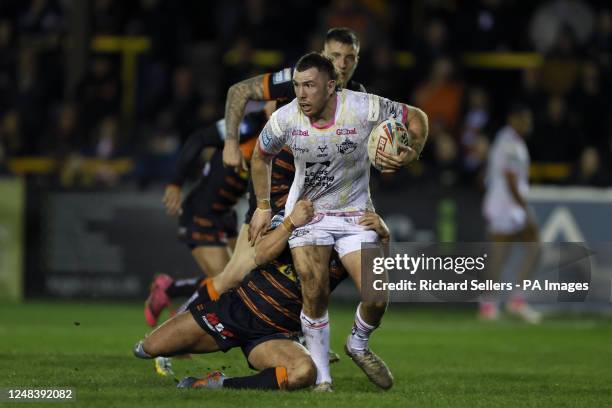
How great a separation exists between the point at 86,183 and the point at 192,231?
19.8ft

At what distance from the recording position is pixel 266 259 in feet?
27.9

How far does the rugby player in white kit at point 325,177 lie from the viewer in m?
8.17

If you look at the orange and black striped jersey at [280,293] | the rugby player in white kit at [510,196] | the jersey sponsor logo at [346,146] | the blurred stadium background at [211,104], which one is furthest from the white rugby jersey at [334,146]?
the blurred stadium background at [211,104]

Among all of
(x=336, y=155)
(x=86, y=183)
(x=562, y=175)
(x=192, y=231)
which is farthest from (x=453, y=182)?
(x=336, y=155)

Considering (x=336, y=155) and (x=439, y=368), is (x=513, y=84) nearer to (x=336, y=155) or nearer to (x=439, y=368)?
(x=439, y=368)

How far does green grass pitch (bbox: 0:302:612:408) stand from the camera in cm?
785

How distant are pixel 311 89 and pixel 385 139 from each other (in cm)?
53

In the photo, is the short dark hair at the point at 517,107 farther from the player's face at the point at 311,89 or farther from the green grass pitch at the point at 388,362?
the player's face at the point at 311,89

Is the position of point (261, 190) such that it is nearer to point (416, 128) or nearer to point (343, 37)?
point (416, 128)

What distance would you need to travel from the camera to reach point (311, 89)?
805 cm

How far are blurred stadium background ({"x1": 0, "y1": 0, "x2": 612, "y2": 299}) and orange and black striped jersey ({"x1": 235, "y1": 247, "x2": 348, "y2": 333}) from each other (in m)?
7.13

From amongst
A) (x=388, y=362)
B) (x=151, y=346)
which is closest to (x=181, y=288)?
(x=388, y=362)

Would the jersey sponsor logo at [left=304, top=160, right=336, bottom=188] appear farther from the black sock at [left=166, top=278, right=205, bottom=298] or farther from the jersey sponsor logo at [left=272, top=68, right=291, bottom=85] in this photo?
the black sock at [left=166, top=278, right=205, bottom=298]

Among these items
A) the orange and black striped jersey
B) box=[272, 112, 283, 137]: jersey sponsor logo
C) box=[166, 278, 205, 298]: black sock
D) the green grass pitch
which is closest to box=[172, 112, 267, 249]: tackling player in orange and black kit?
box=[166, 278, 205, 298]: black sock
